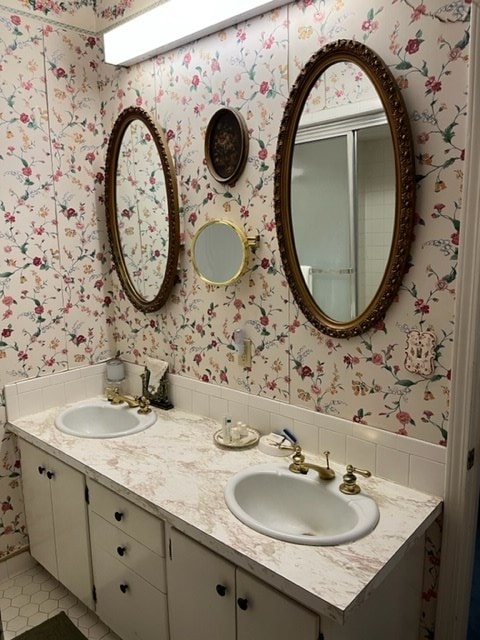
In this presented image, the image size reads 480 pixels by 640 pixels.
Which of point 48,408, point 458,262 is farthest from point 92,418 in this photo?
point 458,262

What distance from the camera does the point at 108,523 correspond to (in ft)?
5.75

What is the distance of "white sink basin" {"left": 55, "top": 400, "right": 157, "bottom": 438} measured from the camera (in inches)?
86.0

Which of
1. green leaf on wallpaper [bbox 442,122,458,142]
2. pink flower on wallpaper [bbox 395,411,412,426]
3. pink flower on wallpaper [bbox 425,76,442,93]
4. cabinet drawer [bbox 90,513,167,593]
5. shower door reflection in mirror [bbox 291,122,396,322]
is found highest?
pink flower on wallpaper [bbox 425,76,442,93]

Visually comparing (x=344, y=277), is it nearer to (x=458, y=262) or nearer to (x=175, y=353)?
(x=458, y=262)

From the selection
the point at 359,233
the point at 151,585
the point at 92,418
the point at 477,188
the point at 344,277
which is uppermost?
the point at 477,188

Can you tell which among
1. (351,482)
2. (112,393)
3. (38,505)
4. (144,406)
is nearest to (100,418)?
(112,393)

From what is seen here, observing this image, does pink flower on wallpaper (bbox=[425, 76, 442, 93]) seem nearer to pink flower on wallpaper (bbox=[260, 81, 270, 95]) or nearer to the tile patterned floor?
pink flower on wallpaper (bbox=[260, 81, 270, 95])

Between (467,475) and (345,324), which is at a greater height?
(345,324)

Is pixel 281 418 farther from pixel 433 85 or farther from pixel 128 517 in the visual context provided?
pixel 433 85

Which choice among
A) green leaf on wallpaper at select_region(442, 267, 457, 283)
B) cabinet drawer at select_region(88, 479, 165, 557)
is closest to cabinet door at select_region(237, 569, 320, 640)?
cabinet drawer at select_region(88, 479, 165, 557)

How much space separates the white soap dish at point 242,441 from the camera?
1.79 m

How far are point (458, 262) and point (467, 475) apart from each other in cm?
59

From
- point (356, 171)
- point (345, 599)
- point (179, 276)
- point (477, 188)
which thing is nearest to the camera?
point (345, 599)

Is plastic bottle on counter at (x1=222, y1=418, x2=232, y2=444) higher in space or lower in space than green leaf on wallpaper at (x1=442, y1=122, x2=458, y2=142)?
lower
